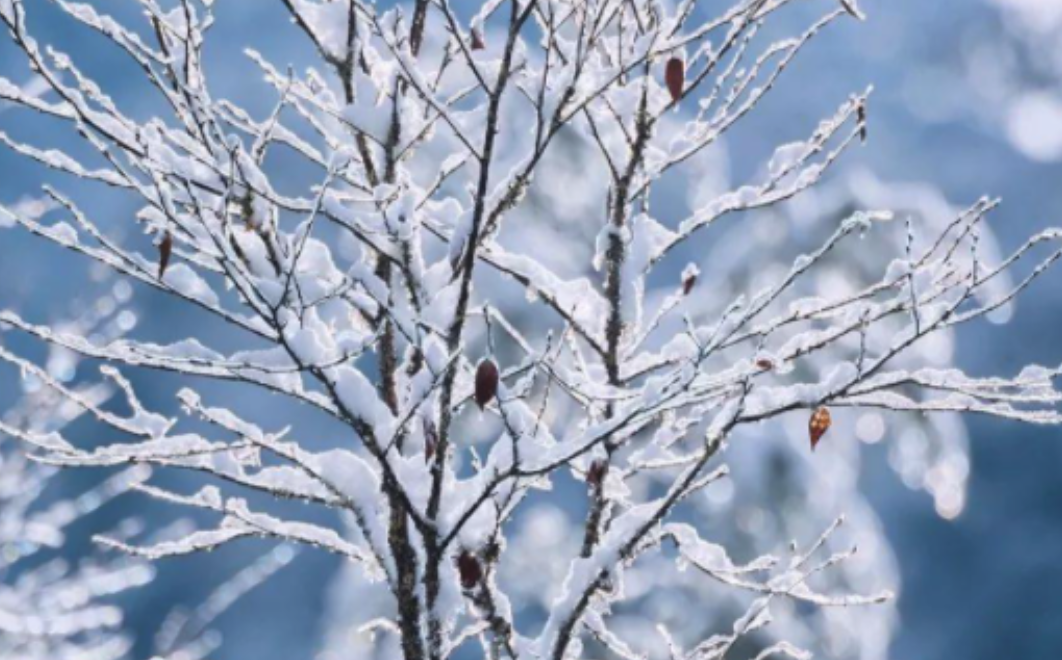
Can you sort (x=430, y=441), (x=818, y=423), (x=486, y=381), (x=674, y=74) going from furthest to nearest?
1. (x=674, y=74)
2. (x=818, y=423)
3. (x=430, y=441)
4. (x=486, y=381)

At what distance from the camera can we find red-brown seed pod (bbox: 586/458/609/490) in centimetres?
384

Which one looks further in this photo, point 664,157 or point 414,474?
point 664,157

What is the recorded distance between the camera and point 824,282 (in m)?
14.9

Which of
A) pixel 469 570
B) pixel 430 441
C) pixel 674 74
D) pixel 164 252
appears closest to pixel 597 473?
pixel 469 570

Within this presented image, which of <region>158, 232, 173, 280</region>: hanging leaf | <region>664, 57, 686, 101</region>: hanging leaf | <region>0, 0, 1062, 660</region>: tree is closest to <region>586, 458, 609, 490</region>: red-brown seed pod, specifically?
<region>0, 0, 1062, 660</region>: tree

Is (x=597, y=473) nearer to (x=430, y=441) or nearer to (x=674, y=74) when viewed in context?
(x=430, y=441)

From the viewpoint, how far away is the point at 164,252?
2615mm

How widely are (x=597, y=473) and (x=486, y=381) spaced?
144 cm

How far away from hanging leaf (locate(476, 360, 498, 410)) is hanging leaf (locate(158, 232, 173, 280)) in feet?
2.91

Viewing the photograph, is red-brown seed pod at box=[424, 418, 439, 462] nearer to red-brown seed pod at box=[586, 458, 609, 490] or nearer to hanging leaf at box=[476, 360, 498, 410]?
hanging leaf at box=[476, 360, 498, 410]

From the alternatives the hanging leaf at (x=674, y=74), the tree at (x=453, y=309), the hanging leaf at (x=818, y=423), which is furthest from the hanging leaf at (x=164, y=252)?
the hanging leaf at (x=818, y=423)

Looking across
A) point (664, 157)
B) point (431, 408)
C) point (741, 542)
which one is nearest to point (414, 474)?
point (431, 408)

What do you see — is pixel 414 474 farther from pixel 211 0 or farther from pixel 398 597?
pixel 211 0

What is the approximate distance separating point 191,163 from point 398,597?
151cm
